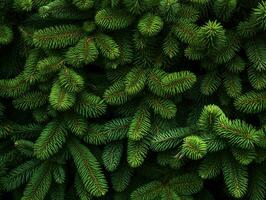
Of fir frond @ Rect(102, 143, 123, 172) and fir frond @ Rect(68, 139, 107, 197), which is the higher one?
fir frond @ Rect(102, 143, 123, 172)

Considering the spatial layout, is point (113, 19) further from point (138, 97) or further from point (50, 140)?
point (50, 140)

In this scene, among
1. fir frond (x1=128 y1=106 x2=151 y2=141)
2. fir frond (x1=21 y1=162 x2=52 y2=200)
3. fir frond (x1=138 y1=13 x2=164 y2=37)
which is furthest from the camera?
fir frond (x1=21 y1=162 x2=52 y2=200)

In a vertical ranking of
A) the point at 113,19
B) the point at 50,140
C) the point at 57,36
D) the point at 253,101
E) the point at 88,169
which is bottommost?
the point at 88,169

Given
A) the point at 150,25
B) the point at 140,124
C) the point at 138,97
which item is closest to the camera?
the point at 150,25

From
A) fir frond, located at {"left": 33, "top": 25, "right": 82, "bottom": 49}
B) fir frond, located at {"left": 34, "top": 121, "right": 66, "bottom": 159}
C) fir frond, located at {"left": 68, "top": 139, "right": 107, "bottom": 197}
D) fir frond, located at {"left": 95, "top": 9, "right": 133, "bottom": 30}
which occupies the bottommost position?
fir frond, located at {"left": 68, "top": 139, "right": 107, "bottom": 197}

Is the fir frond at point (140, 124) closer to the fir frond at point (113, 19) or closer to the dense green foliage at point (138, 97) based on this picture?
the dense green foliage at point (138, 97)

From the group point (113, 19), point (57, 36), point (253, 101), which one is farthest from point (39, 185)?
point (253, 101)

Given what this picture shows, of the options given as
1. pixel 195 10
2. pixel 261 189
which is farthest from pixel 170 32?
pixel 261 189

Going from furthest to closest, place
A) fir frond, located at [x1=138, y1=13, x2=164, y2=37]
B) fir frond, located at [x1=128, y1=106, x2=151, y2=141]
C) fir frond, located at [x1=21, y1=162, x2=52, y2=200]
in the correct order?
fir frond, located at [x1=21, y1=162, x2=52, y2=200]
fir frond, located at [x1=128, y1=106, x2=151, y2=141]
fir frond, located at [x1=138, y1=13, x2=164, y2=37]

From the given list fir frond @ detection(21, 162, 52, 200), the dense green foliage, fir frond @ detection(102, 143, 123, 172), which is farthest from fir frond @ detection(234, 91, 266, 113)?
fir frond @ detection(21, 162, 52, 200)

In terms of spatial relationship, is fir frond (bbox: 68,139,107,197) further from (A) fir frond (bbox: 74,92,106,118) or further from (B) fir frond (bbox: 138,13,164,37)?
(B) fir frond (bbox: 138,13,164,37)
